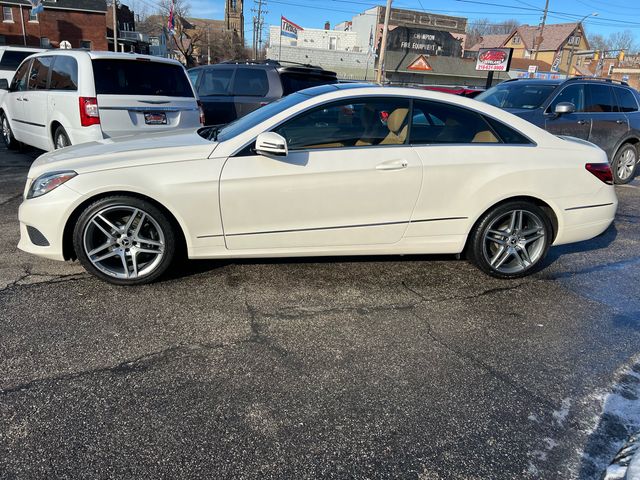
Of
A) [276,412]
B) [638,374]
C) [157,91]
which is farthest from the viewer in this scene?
[157,91]

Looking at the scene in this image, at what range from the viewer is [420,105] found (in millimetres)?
3953

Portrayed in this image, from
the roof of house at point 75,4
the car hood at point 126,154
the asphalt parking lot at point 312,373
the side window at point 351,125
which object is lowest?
the asphalt parking lot at point 312,373

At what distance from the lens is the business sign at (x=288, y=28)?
1927 inches

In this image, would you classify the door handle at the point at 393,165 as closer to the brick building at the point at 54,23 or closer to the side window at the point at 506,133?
the side window at the point at 506,133

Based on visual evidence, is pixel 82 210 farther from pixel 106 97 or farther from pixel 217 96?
pixel 217 96

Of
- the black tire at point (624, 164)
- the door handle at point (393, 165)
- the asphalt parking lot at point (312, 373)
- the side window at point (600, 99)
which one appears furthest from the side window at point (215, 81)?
the black tire at point (624, 164)

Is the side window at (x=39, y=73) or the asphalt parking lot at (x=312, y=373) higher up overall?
the side window at (x=39, y=73)

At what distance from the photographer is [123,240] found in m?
3.65

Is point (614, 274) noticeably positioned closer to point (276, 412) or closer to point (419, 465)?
point (419, 465)

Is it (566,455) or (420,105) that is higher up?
(420,105)

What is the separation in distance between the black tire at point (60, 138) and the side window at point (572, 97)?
7471 millimetres

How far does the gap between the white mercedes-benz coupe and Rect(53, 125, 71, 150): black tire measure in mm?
2987

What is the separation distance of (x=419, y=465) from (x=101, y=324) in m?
2.25

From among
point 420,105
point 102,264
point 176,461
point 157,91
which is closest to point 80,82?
point 157,91
